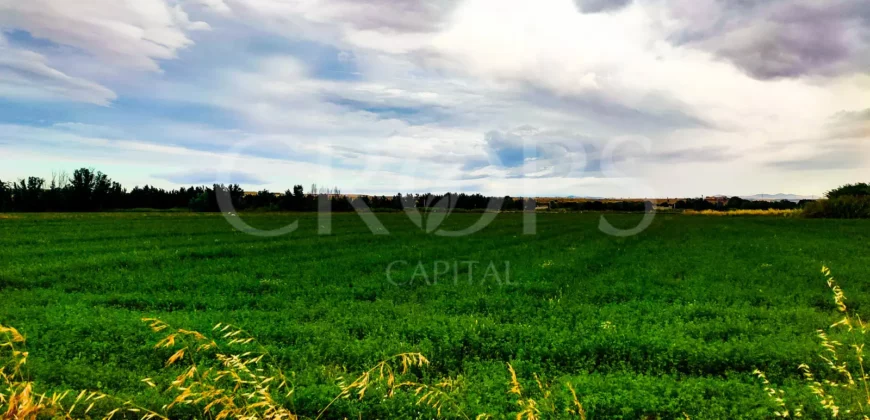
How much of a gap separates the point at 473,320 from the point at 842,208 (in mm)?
64868

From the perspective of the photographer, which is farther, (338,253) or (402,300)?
(338,253)

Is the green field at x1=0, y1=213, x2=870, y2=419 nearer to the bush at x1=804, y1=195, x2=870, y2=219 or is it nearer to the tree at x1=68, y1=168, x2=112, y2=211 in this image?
the bush at x1=804, y1=195, x2=870, y2=219

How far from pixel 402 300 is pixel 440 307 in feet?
4.77

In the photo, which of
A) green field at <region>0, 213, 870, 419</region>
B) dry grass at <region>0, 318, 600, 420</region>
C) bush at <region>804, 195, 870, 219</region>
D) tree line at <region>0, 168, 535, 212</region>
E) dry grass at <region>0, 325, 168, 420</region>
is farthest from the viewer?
tree line at <region>0, 168, 535, 212</region>

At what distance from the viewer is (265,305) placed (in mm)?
12234

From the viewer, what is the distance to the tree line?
87125 mm

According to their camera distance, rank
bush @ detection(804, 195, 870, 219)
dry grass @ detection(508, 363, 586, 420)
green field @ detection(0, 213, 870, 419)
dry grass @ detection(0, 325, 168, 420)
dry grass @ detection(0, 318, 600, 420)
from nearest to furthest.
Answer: dry grass @ detection(0, 325, 168, 420) < dry grass @ detection(0, 318, 600, 420) < dry grass @ detection(508, 363, 586, 420) < green field @ detection(0, 213, 870, 419) < bush @ detection(804, 195, 870, 219)

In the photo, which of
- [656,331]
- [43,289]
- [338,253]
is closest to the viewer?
[656,331]

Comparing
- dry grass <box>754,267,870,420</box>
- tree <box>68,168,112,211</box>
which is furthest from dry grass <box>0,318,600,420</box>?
tree <box>68,168,112,211</box>

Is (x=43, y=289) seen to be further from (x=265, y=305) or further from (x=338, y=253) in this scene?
(x=338, y=253)

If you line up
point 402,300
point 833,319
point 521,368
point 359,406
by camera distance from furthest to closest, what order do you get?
point 402,300
point 833,319
point 521,368
point 359,406

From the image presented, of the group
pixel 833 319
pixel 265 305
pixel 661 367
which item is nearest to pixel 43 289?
pixel 265 305

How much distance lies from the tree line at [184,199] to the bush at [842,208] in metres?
40.0

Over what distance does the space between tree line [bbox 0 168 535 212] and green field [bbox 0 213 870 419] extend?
58.1 meters
